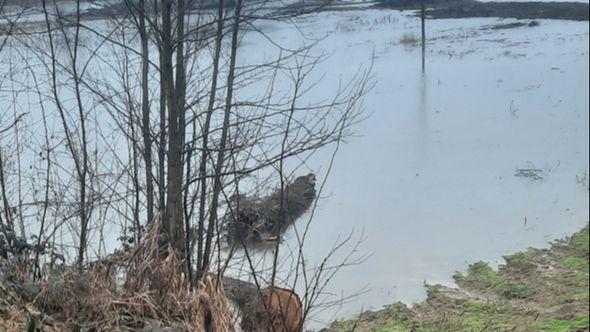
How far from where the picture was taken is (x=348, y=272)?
635 centimetres

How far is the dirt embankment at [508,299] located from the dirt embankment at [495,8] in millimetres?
8522

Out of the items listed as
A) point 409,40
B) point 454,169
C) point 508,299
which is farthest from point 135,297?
point 409,40

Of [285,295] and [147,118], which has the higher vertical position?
[147,118]

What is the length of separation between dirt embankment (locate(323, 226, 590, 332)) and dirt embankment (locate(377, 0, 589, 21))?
8.52 meters

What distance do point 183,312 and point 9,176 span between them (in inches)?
101

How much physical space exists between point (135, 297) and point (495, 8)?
1960cm

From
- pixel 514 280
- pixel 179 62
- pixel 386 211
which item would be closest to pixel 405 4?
pixel 386 211

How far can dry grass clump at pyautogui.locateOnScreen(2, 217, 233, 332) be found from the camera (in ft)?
10.4

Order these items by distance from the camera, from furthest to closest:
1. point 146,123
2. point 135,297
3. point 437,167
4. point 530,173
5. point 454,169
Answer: point 437,167 < point 454,169 < point 530,173 < point 146,123 < point 135,297

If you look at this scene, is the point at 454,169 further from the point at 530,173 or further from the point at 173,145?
the point at 173,145

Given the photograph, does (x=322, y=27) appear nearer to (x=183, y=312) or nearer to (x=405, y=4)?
(x=405, y=4)

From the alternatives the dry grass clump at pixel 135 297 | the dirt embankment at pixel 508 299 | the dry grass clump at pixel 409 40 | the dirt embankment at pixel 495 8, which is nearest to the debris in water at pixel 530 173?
the dirt embankment at pixel 508 299

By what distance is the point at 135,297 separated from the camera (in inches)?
128

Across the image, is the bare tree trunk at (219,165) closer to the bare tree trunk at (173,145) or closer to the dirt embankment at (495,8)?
the bare tree trunk at (173,145)
